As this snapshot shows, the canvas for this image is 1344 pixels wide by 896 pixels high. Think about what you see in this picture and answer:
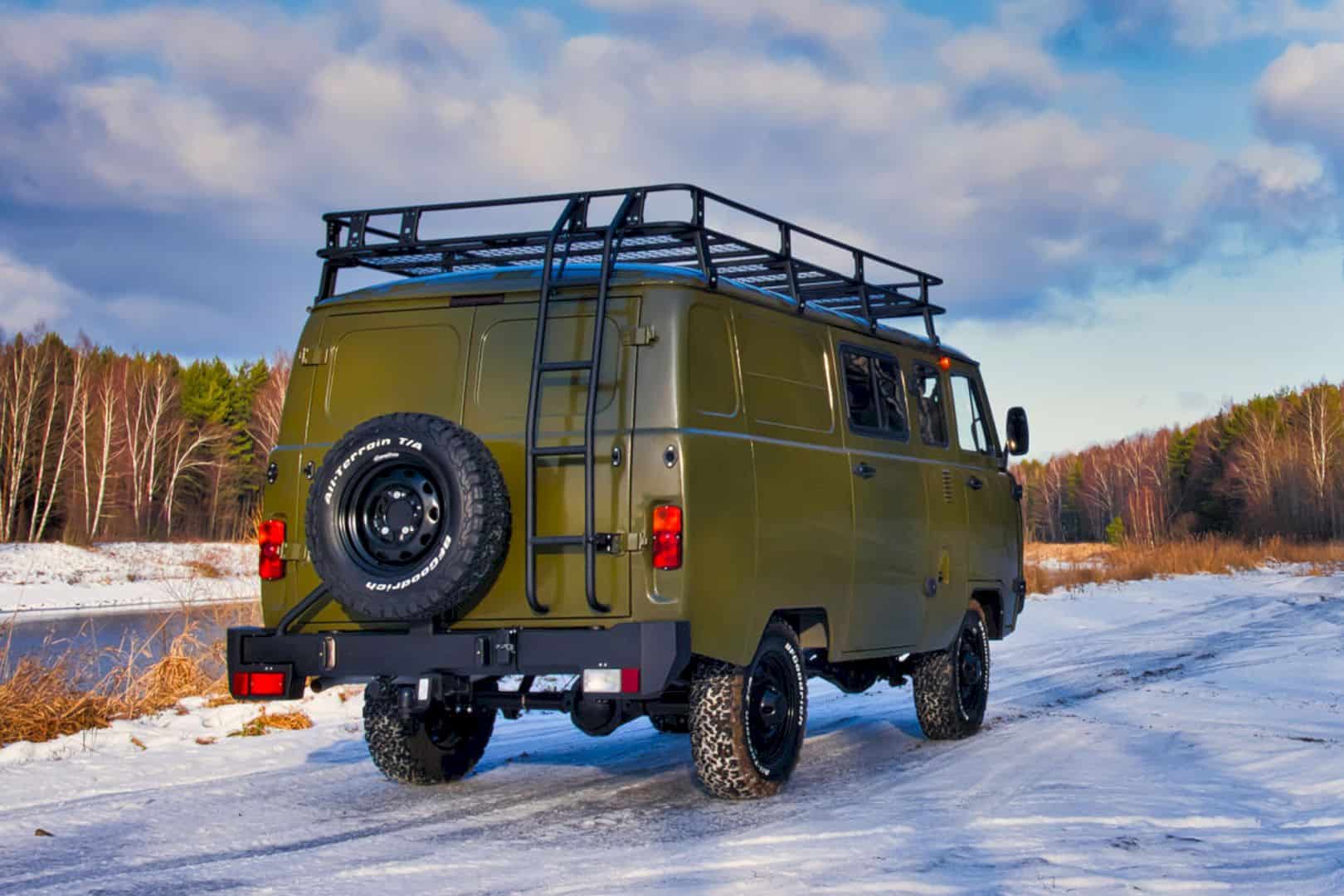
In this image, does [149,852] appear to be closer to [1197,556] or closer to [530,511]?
[530,511]

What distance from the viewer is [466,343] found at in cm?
696

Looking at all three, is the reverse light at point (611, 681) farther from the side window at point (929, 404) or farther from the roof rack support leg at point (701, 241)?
the side window at point (929, 404)

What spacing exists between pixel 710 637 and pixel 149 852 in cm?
252

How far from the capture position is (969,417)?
9898 millimetres

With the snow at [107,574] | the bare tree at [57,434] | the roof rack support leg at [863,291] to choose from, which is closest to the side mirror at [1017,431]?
the roof rack support leg at [863,291]

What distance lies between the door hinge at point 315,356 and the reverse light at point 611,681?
2278 millimetres

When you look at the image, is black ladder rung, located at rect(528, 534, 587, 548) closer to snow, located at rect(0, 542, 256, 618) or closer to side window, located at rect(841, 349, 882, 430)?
side window, located at rect(841, 349, 882, 430)

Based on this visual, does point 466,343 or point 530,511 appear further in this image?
point 466,343

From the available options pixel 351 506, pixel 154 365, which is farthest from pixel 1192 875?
pixel 154 365

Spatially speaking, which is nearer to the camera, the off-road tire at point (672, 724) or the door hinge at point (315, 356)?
the door hinge at point (315, 356)

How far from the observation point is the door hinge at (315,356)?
23.9 ft

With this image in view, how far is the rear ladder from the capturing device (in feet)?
20.5

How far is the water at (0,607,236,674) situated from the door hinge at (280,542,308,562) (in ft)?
13.7

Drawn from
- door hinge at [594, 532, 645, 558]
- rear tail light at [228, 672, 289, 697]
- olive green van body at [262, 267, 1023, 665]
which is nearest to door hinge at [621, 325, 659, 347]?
olive green van body at [262, 267, 1023, 665]
